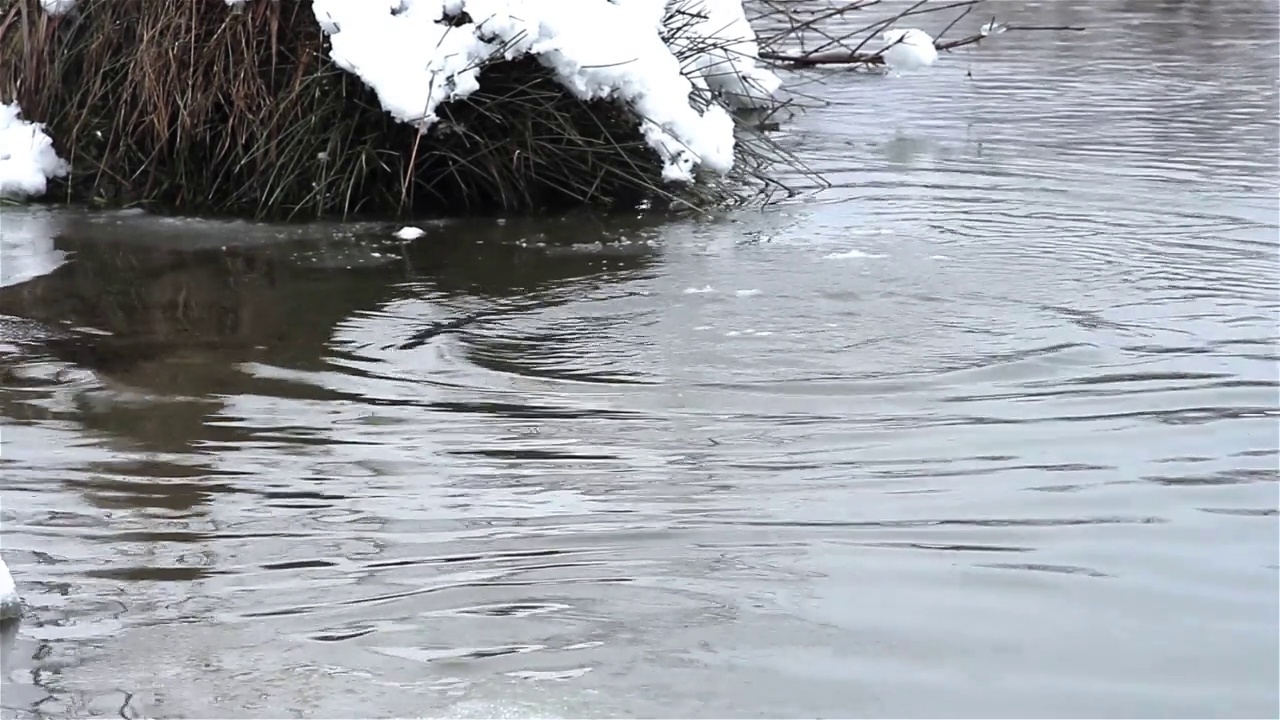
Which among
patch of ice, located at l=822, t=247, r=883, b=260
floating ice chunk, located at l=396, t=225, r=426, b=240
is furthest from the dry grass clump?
patch of ice, located at l=822, t=247, r=883, b=260

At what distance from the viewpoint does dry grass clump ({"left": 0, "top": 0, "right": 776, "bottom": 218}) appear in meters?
7.79

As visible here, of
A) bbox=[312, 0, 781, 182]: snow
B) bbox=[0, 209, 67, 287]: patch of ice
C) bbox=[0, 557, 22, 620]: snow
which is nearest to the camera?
bbox=[0, 557, 22, 620]: snow

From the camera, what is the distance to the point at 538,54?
7.73m

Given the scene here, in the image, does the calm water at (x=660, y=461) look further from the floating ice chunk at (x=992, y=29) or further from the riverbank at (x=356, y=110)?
the floating ice chunk at (x=992, y=29)

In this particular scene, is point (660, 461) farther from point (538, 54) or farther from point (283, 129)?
point (283, 129)

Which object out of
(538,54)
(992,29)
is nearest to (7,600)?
(538,54)

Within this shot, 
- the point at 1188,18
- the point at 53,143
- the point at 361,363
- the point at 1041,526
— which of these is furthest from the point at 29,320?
the point at 1188,18

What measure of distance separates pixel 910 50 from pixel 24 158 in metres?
6.27

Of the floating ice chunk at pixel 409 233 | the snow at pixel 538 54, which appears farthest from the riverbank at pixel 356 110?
the floating ice chunk at pixel 409 233

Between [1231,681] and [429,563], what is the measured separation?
172 cm

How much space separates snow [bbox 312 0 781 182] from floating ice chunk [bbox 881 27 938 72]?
406cm

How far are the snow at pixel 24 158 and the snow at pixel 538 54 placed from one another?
5.84 ft

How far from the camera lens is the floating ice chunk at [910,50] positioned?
11.8m

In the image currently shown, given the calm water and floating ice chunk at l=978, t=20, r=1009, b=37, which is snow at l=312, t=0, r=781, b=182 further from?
floating ice chunk at l=978, t=20, r=1009, b=37
